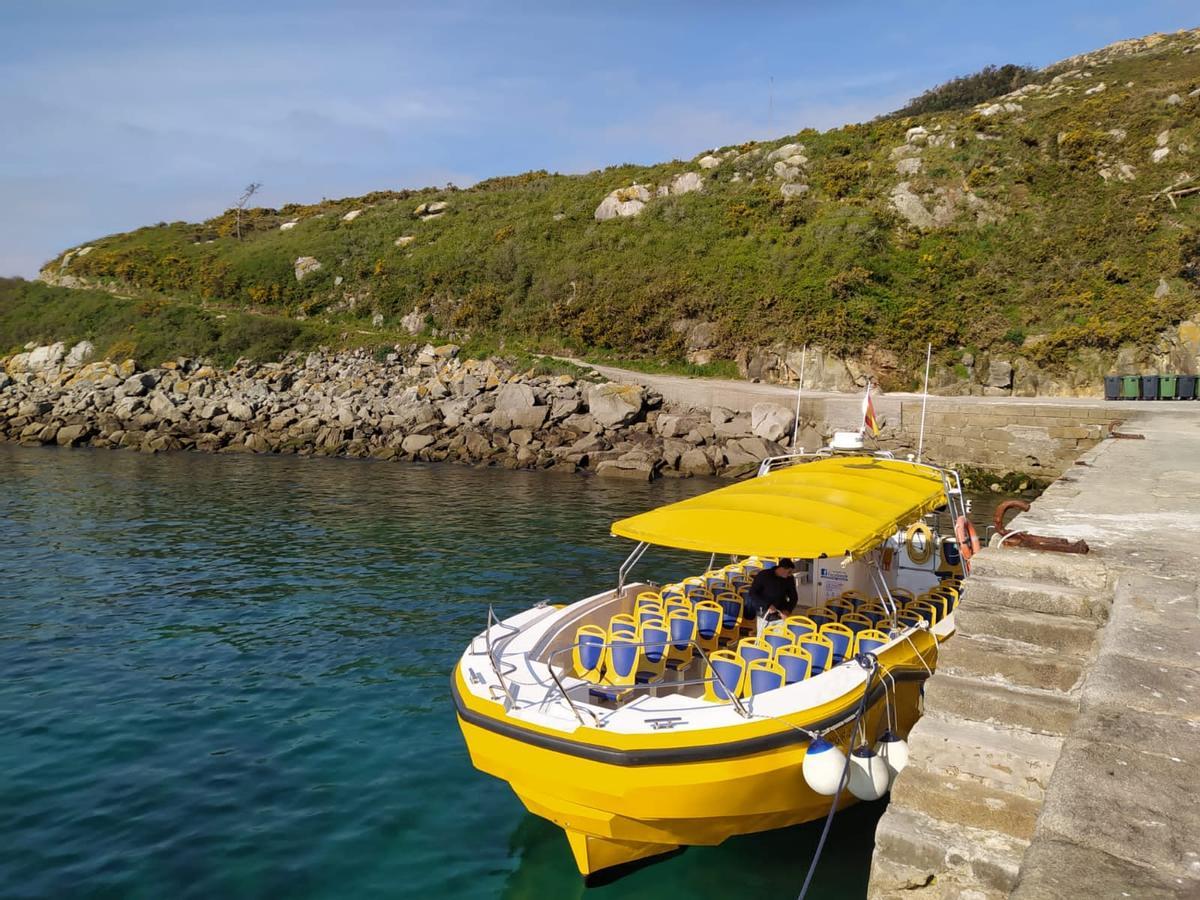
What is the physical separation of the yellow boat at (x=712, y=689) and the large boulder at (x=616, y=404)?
72.5 feet

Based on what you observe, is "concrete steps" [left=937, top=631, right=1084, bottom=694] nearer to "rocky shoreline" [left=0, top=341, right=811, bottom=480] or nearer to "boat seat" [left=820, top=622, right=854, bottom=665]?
"boat seat" [left=820, top=622, right=854, bottom=665]

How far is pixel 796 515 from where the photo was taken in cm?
869

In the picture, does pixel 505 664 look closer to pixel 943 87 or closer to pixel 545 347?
pixel 545 347

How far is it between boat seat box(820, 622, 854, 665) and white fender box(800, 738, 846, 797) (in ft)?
5.13

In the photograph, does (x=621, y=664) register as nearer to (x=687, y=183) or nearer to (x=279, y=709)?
(x=279, y=709)

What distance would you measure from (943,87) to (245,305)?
65.0 meters

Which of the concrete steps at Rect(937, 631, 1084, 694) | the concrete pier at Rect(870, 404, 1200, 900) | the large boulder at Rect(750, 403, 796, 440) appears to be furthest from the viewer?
the large boulder at Rect(750, 403, 796, 440)

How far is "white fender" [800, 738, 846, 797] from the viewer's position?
6.77m

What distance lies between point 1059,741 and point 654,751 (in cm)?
293

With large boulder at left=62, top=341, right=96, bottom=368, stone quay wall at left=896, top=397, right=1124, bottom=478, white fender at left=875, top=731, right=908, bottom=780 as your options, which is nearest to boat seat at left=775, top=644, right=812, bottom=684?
white fender at left=875, top=731, right=908, bottom=780

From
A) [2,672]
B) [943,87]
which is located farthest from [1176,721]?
[943,87]

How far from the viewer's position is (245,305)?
184 ft

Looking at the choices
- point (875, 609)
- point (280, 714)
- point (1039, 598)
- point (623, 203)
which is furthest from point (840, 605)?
point (623, 203)

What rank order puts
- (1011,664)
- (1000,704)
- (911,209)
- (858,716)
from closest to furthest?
(1000,704) < (1011,664) < (858,716) < (911,209)
